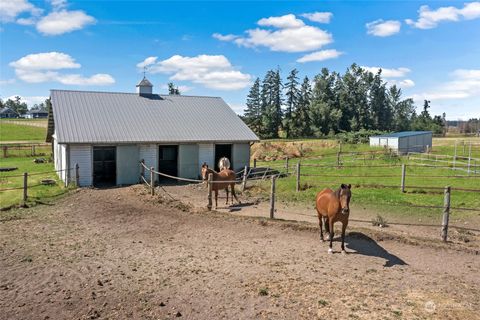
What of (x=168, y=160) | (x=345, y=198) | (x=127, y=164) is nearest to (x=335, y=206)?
(x=345, y=198)

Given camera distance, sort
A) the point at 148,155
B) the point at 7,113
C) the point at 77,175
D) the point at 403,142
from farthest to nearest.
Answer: the point at 7,113 < the point at 403,142 < the point at 148,155 < the point at 77,175

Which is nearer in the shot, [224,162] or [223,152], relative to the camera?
[224,162]

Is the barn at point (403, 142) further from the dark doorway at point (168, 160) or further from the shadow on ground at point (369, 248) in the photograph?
the shadow on ground at point (369, 248)

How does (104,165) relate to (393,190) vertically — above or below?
above

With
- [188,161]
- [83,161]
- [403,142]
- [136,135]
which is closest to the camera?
[83,161]

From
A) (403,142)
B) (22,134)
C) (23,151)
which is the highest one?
(403,142)

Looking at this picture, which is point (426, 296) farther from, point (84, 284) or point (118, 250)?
point (118, 250)

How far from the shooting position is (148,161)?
65.1 ft

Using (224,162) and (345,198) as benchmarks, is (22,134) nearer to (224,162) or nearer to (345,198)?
(224,162)

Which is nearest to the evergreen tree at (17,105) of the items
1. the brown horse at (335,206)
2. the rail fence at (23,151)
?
the rail fence at (23,151)

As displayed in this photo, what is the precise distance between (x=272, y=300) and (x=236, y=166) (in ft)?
53.1

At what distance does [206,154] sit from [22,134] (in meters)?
50.8

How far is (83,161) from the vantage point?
59.3ft

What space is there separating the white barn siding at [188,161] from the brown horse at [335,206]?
39.1 feet
